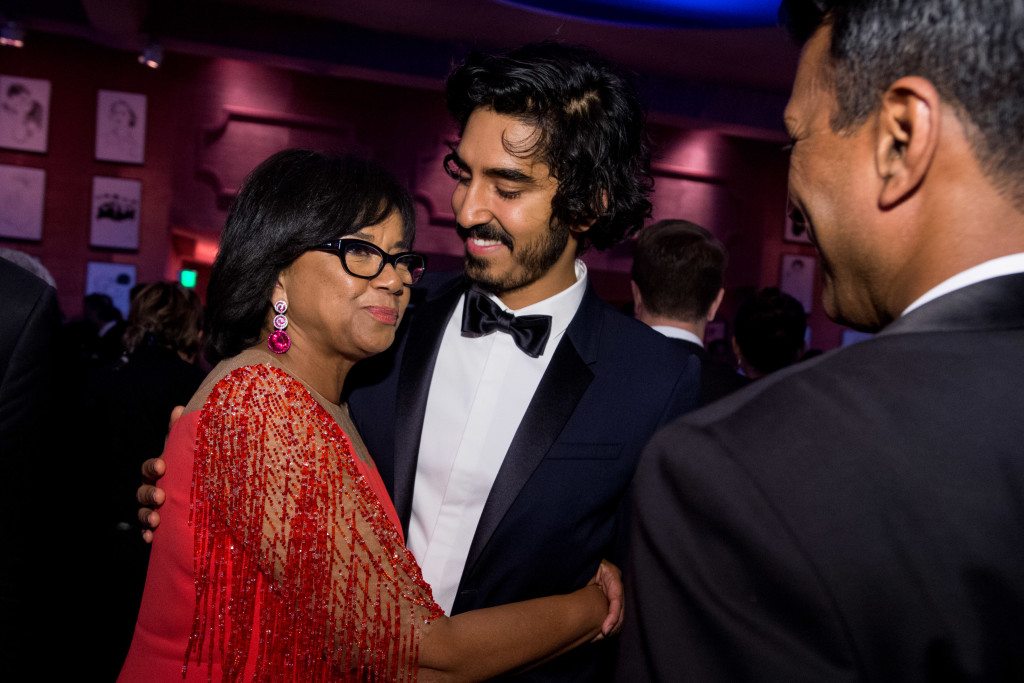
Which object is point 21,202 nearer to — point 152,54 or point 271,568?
point 152,54

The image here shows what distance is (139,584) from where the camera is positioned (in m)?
3.36

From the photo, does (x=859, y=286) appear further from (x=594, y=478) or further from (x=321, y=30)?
(x=321, y=30)

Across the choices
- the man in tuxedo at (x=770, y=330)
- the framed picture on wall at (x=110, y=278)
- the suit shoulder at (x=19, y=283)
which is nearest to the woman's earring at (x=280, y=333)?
the suit shoulder at (x=19, y=283)

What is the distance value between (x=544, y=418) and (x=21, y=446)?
0.97 metres

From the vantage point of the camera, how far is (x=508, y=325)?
75.4 inches

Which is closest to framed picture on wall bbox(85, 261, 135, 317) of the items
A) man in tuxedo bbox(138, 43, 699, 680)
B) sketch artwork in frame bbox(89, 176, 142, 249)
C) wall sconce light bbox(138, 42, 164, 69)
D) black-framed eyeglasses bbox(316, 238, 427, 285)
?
sketch artwork in frame bbox(89, 176, 142, 249)

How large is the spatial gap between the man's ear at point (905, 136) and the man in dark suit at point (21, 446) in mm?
1321

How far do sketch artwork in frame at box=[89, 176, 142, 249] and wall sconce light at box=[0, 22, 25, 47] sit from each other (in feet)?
3.72

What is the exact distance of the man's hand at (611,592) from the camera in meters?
1.67

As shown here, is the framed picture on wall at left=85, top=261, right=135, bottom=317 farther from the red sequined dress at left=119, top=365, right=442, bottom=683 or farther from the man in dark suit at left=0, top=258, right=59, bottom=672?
the red sequined dress at left=119, top=365, right=442, bottom=683

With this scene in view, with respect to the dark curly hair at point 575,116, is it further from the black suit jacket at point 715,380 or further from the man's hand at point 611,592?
the man's hand at point 611,592

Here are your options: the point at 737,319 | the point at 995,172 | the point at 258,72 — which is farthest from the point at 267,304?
the point at 258,72

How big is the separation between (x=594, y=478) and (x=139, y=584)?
7.97 feet

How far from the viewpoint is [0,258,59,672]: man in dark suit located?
1.38m
